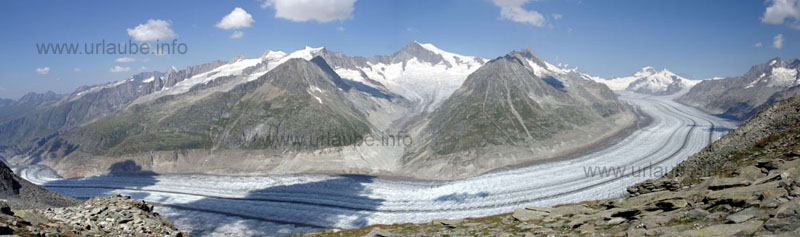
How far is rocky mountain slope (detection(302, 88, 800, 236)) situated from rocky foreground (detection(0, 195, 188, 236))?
20663 millimetres

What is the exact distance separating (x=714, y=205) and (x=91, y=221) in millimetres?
45605

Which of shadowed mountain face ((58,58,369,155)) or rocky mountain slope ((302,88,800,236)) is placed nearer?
rocky mountain slope ((302,88,800,236))

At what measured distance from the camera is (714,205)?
905 inches

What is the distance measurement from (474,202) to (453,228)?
55.1 metres

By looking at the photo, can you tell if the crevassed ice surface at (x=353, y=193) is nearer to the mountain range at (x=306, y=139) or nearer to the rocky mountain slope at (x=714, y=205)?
the mountain range at (x=306, y=139)

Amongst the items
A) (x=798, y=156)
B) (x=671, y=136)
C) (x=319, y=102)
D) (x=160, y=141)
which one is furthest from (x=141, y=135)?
(x=671, y=136)

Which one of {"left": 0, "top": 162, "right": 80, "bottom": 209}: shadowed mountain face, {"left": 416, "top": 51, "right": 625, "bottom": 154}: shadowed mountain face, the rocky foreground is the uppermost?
{"left": 416, "top": 51, "right": 625, "bottom": 154}: shadowed mountain face

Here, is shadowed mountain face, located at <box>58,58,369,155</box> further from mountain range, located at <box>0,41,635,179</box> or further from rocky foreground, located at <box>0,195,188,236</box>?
rocky foreground, located at <box>0,195,188,236</box>

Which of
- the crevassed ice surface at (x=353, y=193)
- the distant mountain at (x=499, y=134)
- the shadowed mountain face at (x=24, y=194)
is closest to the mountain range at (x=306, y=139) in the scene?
the distant mountain at (x=499, y=134)

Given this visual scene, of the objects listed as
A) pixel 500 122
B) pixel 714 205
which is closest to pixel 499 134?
pixel 500 122

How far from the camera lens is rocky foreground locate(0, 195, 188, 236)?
78.5ft

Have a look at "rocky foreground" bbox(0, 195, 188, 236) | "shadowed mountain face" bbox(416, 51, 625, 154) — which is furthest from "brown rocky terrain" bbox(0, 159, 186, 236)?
"shadowed mountain face" bbox(416, 51, 625, 154)

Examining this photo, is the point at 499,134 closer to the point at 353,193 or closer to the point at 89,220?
the point at 353,193

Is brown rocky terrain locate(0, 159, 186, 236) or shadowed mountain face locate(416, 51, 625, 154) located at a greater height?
shadowed mountain face locate(416, 51, 625, 154)
